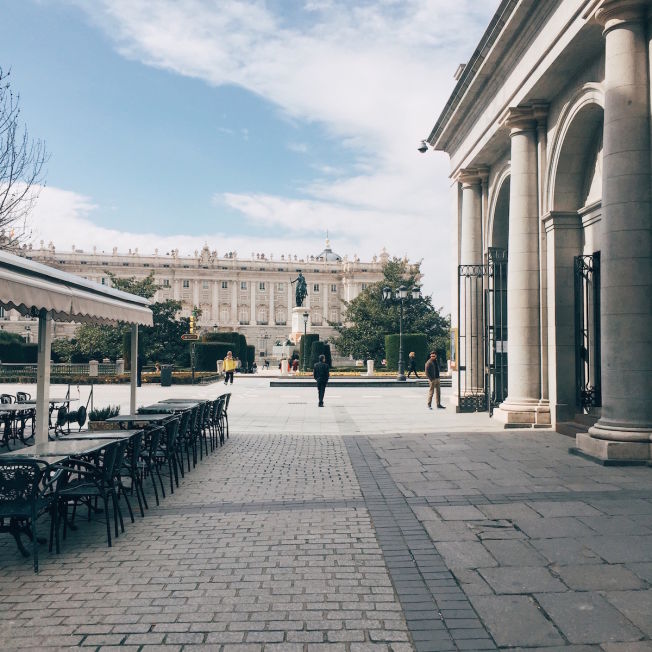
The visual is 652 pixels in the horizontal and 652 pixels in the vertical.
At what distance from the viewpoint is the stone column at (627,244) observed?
899 centimetres

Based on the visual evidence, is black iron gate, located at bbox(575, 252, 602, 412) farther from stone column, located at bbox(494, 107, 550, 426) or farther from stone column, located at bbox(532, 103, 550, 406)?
stone column, located at bbox(494, 107, 550, 426)

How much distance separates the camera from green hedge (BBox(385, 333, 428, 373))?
135ft

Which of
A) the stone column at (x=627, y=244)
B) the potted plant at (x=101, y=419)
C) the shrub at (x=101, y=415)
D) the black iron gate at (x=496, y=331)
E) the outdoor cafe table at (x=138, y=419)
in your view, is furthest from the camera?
the black iron gate at (x=496, y=331)

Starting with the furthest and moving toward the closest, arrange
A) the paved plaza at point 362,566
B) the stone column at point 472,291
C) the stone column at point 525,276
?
the stone column at point 472,291 < the stone column at point 525,276 < the paved plaza at point 362,566

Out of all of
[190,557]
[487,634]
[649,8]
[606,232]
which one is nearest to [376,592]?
[487,634]

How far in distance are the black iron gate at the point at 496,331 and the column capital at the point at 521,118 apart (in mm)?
3068

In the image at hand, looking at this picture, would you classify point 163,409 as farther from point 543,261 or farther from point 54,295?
point 543,261

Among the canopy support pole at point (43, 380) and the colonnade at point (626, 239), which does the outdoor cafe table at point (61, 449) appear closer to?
the canopy support pole at point (43, 380)

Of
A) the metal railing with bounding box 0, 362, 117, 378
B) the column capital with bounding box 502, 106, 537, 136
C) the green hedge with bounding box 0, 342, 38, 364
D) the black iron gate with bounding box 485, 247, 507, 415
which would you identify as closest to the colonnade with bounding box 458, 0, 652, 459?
the column capital with bounding box 502, 106, 537, 136

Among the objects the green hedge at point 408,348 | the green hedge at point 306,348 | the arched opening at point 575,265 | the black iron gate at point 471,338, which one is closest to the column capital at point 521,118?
the arched opening at point 575,265

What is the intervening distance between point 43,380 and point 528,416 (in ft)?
31.2

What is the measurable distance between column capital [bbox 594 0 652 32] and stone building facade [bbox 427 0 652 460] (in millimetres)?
21

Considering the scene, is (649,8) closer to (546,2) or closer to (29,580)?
(546,2)

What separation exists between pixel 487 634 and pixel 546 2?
11048 mm
